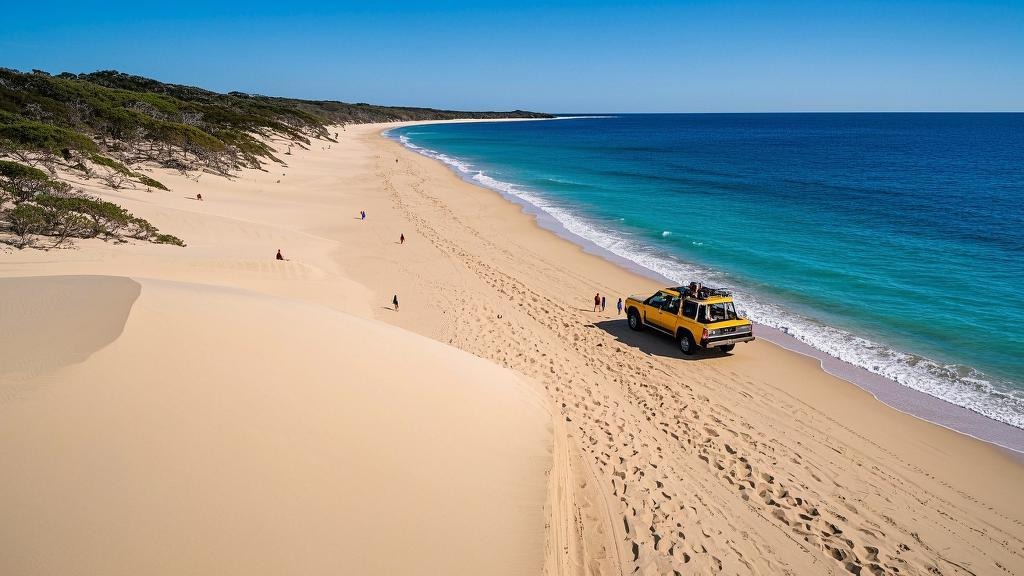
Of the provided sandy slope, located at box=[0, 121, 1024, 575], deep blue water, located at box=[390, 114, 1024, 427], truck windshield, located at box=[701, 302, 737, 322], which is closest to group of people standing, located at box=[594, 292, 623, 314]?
sandy slope, located at box=[0, 121, 1024, 575]

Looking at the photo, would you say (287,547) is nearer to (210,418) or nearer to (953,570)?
(210,418)

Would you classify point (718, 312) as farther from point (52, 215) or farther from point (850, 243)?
point (52, 215)

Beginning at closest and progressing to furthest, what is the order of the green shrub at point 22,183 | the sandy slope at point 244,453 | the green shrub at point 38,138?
the sandy slope at point 244,453, the green shrub at point 22,183, the green shrub at point 38,138

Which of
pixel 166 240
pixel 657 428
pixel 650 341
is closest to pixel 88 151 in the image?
pixel 166 240

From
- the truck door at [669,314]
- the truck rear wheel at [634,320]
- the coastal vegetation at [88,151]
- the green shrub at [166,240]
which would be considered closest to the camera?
the truck door at [669,314]

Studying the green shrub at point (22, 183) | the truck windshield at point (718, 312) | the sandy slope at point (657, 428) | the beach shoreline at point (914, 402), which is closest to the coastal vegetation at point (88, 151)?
the green shrub at point (22, 183)

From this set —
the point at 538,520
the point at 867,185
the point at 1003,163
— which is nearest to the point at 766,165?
the point at 867,185

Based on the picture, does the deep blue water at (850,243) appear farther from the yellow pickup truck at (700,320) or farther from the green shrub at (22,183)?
the green shrub at (22,183)
